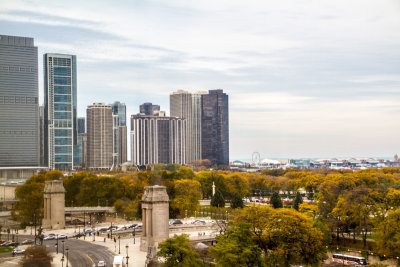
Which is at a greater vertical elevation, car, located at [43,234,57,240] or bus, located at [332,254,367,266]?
bus, located at [332,254,367,266]

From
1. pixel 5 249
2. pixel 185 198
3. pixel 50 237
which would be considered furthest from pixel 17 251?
pixel 185 198

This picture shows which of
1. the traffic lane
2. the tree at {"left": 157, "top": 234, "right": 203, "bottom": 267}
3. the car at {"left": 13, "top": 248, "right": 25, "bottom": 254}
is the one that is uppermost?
the tree at {"left": 157, "top": 234, "right": 203, "bottom": 267}

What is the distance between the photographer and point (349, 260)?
6078 cm

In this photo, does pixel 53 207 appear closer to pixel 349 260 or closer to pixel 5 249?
pixel 5 249

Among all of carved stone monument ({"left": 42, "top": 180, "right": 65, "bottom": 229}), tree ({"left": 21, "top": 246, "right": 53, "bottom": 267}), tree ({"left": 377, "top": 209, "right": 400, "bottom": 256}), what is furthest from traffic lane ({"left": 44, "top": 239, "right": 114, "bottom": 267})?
tree ({"left": 377, "top": 209, "right": 400, "bottom": 256})

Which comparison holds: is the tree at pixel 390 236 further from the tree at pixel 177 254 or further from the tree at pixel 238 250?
the tree at pixel 177 254

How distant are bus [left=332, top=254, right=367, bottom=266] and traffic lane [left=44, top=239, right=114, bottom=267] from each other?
30088 millimetres

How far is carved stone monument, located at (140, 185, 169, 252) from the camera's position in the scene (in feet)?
214

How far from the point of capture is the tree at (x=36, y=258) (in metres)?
55.6

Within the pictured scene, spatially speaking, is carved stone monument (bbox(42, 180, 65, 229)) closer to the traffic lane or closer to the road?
the road

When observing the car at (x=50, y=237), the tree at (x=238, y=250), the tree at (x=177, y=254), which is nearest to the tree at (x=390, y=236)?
the tree at (x=238, y=250)

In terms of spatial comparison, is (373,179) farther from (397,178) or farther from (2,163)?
(2,163)

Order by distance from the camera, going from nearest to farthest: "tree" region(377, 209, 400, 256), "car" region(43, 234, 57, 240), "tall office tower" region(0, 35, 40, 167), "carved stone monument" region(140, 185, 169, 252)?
"tree" region(377, 209, 400, 256) < "carved stone monument" region(140, 185, 169, 252) < "car" region(43, 234, 57, 240) < "tall office tower" region(0, 35, 40, 167)

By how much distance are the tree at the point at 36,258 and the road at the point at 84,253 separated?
342 centimetres
